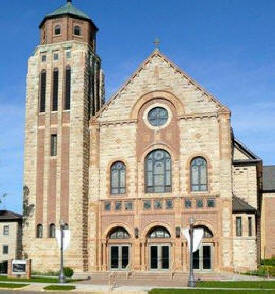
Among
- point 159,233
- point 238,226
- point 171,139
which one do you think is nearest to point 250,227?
point 238,226

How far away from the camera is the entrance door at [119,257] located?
4722 cm

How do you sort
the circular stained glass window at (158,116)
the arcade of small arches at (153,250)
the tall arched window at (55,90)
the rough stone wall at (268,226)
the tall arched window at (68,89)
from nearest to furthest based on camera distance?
the arcade of small arches at (153,250)
the circular stained glass window at (158,116)
the tall arched window at (68,89)
the tall arched window at (55,90)
the rough stone wall at (268,226)

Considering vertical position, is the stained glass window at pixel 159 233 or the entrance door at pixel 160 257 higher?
the stained glass window at pixel 159 233

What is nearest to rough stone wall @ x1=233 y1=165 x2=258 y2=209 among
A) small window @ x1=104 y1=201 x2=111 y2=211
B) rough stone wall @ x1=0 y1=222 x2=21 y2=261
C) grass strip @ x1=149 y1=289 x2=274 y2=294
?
small window @ x1=104 y1=201 x2=111 y2=211

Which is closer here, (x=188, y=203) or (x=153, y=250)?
(x=188, y=203)

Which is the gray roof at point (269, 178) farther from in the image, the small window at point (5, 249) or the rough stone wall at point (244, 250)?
the small window at point (5, 249)

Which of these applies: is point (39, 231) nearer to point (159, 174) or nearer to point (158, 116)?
point (159, 174)

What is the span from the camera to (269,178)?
197 feet

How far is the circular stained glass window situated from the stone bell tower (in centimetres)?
570

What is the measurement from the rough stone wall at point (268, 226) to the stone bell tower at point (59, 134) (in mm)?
18596

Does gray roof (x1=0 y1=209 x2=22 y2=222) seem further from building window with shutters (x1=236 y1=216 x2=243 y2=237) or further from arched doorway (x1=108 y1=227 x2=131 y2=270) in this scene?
building window with shutters (x1=236 y1=216 x2=243 y2=237)

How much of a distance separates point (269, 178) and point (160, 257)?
1898 centimetres

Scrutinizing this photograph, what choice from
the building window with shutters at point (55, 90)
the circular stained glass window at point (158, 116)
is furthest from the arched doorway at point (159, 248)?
the building window with shutters at point (55, 90)

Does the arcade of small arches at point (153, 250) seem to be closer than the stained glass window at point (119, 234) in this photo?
Yes
